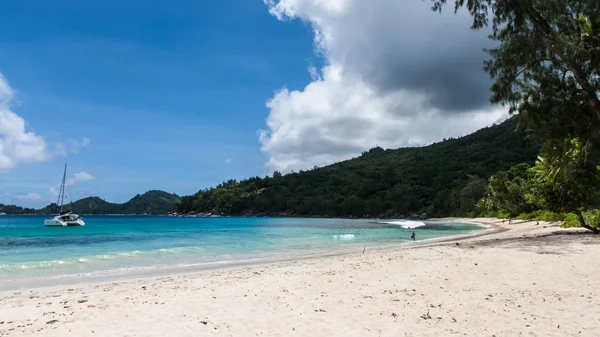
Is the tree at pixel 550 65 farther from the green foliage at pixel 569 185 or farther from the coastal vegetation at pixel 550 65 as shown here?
the green foliage at pixel 569 185

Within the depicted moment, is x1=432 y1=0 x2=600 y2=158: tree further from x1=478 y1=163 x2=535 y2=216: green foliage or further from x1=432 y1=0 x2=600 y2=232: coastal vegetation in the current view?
x1=478 y1=163 x2=535 y2=216: green foliage

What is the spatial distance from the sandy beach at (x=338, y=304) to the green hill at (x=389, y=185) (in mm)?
83166

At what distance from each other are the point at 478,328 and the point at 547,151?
9347 mm

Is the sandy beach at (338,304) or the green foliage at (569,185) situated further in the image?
the green foliage at (569,185)

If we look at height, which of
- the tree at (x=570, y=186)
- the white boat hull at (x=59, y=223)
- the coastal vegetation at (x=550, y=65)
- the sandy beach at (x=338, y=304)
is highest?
the coastal vegetation at (x=550, y=65)

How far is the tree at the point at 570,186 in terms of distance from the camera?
65.8 feet

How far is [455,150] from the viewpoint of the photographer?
137500 mm

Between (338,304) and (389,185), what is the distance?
12610 cm

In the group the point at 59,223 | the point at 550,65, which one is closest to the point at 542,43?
the point at 550,65

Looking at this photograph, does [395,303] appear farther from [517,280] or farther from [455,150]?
[455,150]

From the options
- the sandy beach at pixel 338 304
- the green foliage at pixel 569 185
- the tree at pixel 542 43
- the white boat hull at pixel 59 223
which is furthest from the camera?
the white boat hull at pixel 59 223

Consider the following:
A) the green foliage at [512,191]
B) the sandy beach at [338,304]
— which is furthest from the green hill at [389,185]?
the sandy beach at [338,304]

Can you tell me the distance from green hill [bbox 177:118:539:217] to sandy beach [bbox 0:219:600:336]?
273 feet

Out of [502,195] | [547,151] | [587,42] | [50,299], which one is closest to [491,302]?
[587,42]
